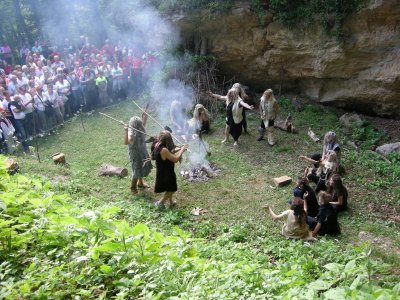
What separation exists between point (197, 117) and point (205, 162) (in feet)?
5.00

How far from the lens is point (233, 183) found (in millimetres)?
9430

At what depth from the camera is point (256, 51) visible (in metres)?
13.8

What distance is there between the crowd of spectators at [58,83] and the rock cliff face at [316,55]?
3.16 metres

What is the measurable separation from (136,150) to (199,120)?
9.36 feet

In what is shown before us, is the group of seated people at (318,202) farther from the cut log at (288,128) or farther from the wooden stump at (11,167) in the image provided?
the wooden stump at (11,167)

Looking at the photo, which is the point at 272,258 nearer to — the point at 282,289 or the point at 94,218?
the point at 282,289

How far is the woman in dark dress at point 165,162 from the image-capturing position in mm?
7738

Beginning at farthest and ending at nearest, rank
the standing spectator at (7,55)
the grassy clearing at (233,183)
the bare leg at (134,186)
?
the standing spectator at (7,55) → the bare leg at (134,186) → the grassy clearing at (233,183)

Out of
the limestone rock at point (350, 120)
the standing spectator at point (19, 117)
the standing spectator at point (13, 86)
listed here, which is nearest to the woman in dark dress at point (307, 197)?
the limestone rock at point (350, 120)

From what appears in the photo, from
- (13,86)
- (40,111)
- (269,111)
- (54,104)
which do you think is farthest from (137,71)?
(269,111)

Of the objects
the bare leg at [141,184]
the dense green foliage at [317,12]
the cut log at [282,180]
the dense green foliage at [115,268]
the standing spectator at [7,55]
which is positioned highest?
the dense green foliage at [317,12]

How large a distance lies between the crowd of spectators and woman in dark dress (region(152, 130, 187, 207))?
5.53 m

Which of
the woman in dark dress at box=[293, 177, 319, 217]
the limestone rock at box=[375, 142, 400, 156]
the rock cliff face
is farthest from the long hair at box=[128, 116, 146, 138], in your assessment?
the rock cliff face

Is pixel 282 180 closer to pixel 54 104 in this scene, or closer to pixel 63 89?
pixel 54 104
